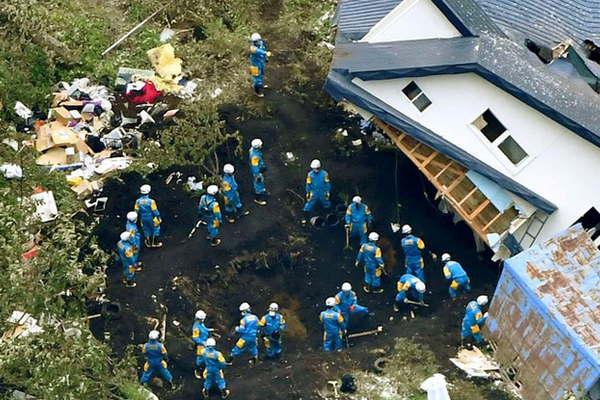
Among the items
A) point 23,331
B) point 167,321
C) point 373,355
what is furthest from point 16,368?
point 373,355

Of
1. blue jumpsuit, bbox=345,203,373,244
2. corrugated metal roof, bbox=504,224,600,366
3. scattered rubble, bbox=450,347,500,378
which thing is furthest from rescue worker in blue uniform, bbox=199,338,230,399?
corrugated metal roof, bbox=504,224,600,366

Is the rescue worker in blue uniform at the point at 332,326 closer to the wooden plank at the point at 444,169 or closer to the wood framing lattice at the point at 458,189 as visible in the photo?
the wood framing lattice at the point at 458,189

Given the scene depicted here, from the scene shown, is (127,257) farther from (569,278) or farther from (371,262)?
(569,278)

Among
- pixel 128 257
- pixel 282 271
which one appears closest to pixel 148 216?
pixel 128 257

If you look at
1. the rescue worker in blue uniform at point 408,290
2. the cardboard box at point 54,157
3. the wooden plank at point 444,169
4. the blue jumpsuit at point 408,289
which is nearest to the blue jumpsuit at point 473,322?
the rescue worker in blue uniform at point 408,290

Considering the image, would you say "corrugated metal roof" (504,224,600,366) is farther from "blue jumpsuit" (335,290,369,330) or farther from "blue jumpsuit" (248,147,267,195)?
"blue jumpsuit" (248,147,267,195)
